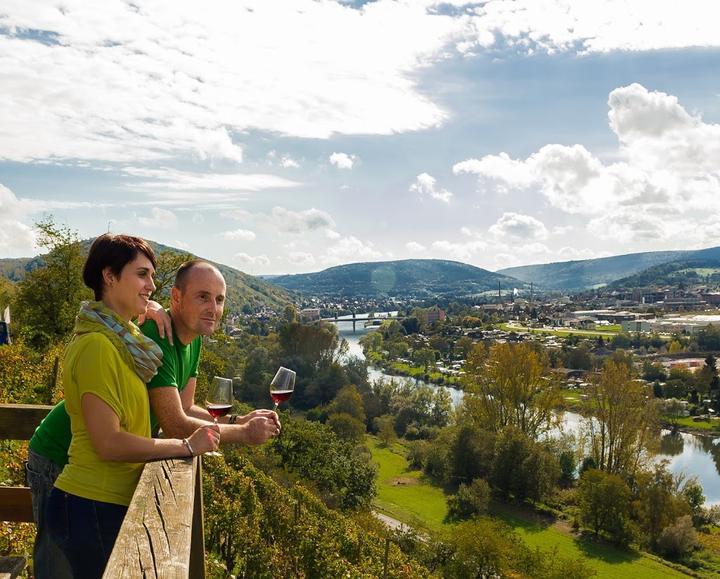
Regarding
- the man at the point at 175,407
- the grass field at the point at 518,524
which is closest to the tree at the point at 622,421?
the grass field at the point at 518,524

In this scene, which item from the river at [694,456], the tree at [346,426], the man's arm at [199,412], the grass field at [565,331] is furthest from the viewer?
the grass field at [565,331]

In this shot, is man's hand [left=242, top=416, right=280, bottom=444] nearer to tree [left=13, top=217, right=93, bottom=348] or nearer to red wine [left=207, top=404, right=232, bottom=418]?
red wine [left=207, top=404, right=232, bottom=418]

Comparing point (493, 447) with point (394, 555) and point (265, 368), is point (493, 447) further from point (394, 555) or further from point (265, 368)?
point (265, 368)

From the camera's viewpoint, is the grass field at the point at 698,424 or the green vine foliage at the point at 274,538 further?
the grass field at the point at 698,424

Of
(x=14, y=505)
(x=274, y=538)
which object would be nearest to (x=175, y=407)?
(x=14, y=505)

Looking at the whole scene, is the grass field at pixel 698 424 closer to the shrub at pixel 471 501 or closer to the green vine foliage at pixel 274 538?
the shrub at pixel 471 501

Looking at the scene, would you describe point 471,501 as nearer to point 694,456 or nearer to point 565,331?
point 694,456

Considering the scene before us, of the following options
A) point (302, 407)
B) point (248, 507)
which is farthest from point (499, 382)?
point (248, 507)

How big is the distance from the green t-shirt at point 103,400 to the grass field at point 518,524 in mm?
25322

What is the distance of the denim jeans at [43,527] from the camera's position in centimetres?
202

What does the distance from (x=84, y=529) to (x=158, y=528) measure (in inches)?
26.6

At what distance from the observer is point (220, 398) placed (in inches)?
133

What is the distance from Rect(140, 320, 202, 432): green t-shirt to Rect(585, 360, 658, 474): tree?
33.3 metres

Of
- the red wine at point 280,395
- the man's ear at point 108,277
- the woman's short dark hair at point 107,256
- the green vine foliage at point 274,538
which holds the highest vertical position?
the woman's short dark hair at point 107,256
